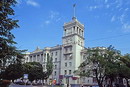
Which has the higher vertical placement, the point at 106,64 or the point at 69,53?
the point at 69,53

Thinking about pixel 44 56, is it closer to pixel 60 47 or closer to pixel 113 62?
pixel 60 47

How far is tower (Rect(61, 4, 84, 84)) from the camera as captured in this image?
6925 centimetres

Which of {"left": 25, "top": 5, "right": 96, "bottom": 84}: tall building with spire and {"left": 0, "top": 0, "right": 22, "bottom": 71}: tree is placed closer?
{"left": 0, "top": 0, "right": 22, "bottom": 71}: tree

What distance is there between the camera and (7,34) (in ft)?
38.5

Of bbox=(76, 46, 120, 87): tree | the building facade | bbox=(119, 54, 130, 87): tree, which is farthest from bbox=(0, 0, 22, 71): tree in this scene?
the building facade

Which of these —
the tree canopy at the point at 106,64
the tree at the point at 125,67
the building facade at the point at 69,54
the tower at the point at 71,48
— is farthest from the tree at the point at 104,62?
the tower at the point at 71,48

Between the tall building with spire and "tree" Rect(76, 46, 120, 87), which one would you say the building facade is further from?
"tree" Rect(76, 46, 120, 87)

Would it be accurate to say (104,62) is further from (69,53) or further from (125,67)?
(69,53)

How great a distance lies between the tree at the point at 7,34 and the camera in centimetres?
1066

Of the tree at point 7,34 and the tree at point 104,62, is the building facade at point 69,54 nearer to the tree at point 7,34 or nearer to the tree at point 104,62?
the tree at point 104,62

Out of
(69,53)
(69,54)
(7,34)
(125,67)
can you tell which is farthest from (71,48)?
(7,34)

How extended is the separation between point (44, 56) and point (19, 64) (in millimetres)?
69491

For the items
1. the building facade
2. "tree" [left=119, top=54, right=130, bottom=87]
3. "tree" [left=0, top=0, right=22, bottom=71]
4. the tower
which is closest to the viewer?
"tree" [left=0, top=0, right=22, bottom=71]

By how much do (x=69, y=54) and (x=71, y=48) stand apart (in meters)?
2.84
